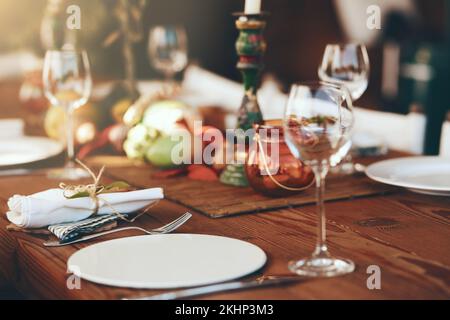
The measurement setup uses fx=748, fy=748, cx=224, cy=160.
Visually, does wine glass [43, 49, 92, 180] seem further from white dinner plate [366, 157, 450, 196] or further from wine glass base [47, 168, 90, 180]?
white dinner plate [366, 157, 450, 196]

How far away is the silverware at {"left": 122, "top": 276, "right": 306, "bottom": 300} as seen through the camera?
859mm

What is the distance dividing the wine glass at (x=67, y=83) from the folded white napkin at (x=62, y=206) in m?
0.43

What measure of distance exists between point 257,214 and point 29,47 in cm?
416

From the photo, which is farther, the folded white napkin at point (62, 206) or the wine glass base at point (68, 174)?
the wine glass base at point (68, 174)

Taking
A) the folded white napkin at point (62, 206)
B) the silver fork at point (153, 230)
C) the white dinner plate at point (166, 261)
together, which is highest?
the folded white napkin at point (62, 206)

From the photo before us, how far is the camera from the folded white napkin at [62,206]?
113cm

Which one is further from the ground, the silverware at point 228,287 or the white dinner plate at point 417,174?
the white dinner plate at point 417,174

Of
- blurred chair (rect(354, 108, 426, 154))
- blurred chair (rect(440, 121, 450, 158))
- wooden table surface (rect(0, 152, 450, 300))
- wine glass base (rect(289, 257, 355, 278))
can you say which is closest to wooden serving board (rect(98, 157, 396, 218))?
wooden table surface (rect(0, 152, 450, 300))

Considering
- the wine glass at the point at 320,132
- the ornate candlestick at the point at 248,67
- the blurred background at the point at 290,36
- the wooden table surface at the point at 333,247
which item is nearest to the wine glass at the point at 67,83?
the wooden table surface at the point at 333,247

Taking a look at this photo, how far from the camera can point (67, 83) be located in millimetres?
1641

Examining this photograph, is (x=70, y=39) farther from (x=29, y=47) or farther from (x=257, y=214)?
(x=257, y=214)

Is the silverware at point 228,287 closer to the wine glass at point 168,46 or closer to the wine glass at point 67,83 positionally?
the wine glass at point 67,83

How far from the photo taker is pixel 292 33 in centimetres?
522

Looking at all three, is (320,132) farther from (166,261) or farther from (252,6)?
(252,6)
